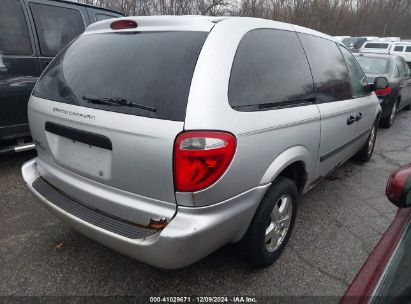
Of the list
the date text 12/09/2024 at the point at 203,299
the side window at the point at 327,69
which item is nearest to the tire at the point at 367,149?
the side window at the point at 327,69

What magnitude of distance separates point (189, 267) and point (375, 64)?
656cm

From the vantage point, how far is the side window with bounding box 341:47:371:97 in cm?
341

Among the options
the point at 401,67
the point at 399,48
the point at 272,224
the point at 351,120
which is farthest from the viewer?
the point at 399,48

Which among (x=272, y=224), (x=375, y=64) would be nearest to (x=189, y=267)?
(x=272, y=224)

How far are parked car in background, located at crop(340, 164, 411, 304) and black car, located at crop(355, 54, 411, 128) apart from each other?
526 centimetres

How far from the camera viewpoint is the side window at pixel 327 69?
263 cm

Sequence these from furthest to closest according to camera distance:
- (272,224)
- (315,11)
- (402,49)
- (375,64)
A: (315,11)
(402,49)
(375,64)
(272,224)

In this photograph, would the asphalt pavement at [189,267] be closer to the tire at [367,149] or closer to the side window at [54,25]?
the tire at [367,149]

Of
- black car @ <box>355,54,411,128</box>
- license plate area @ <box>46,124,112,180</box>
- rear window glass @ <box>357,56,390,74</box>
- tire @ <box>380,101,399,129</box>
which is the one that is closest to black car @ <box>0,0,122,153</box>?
license plate area @ <box>46,124,112,180</box>

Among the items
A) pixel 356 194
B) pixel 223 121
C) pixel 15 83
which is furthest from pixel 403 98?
pixel 15 83

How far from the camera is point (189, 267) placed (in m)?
2.31

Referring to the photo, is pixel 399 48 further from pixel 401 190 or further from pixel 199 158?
pixel 199 158

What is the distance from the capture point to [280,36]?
2.29m

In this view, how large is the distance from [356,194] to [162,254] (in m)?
2.82
